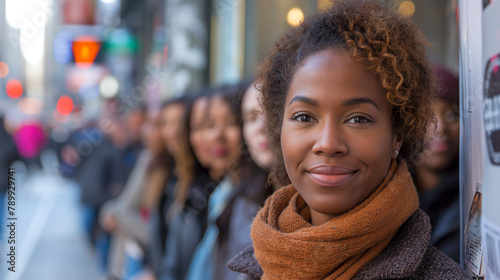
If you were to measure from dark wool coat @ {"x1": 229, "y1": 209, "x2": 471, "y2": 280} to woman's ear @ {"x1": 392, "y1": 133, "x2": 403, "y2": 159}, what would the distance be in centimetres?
17

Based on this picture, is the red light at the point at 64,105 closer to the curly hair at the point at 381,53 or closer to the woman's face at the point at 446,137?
the woman's face at the point at 446,137

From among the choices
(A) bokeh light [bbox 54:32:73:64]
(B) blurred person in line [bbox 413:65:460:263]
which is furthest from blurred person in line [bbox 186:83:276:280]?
(A) bokeh light [bbox 54:32:73:64]

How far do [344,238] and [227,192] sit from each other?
2.17m

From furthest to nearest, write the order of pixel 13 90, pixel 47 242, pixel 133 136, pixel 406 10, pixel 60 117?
1. pixel 60 117
2. pixel 13 90
3. pixel 47 242
4. pixel 133 136
5. pixel 406 10

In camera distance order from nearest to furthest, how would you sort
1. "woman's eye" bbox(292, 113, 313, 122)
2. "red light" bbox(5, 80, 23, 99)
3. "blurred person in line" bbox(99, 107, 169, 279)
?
1. "woman's eye" bbox(292, 113, 313, 122)
2. "blurred person in line" bbox(99, 107, 169, 279)
3. "red light" bbox(5, 80, 23, 99)

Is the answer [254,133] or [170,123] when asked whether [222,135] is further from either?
[170,123]

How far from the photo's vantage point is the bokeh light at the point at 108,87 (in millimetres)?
17750

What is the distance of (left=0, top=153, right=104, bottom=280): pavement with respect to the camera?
7156mm

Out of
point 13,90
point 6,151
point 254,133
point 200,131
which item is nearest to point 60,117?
point 13,90

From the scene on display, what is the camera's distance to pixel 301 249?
141 centimetres

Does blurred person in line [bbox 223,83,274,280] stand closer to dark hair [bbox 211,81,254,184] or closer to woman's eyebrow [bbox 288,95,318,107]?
dark hair [bbox 211,81,254,184]

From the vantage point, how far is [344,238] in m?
1.38

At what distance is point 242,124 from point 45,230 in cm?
801

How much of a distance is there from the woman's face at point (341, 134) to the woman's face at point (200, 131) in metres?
2.33
